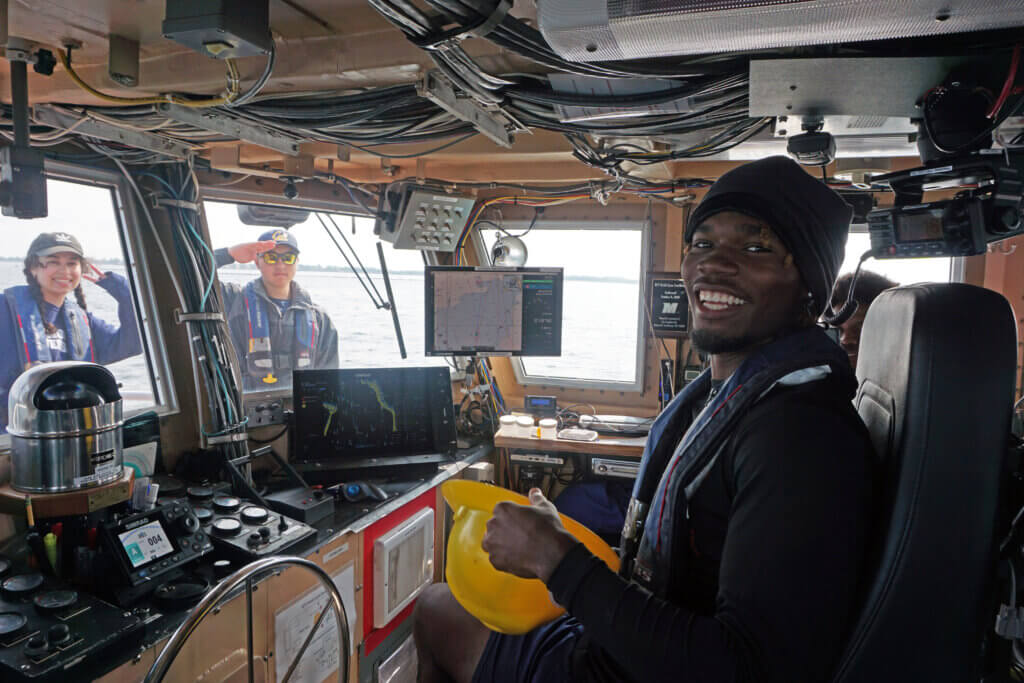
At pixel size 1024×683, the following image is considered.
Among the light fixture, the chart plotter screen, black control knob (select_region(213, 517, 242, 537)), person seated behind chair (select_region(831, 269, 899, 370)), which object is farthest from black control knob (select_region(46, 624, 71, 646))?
the light fixture

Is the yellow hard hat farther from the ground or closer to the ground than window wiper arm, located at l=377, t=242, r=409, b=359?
closer to the ground

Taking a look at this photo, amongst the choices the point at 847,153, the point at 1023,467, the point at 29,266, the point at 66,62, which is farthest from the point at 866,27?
the point at 29,266

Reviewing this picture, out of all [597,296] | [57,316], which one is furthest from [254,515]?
[597,296]

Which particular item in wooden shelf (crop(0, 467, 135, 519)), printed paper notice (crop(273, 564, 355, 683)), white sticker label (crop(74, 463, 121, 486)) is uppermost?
white sticker label (crop(74, 463, 121, 486))

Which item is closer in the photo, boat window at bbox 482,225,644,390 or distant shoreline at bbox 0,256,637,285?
distant shoreline at bbox 0,256,637,285

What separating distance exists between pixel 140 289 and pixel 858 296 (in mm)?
2994

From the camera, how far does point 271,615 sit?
83.6 inches

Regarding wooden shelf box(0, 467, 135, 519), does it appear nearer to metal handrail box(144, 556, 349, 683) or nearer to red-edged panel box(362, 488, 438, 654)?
metal handrail box(144, 556, 349, 683)

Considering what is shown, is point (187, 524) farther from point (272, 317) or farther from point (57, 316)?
point (272, 317)

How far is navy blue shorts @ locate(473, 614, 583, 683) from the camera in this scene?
1288 millimetres

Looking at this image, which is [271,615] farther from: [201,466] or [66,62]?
[66,62]

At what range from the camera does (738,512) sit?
0.96 m

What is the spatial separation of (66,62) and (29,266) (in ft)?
4.34

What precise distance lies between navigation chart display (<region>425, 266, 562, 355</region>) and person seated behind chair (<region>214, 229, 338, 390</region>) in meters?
0.77
